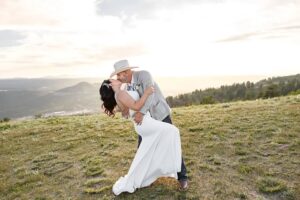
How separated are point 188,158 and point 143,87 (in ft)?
17.6

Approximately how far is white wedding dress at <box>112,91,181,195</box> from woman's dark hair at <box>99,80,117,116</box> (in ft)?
2.02

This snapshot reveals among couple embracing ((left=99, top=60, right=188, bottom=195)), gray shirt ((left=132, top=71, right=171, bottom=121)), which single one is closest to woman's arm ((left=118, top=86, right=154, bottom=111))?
couple embracing ((left=99, top=60, right=188, bottom=195))

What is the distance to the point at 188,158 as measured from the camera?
13.9 m

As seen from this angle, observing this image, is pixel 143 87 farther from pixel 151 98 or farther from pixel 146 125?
pixel 146 125

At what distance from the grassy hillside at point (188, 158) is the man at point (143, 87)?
6.49ft

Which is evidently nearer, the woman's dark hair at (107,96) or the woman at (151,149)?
the woman's dark hair at (107,96)

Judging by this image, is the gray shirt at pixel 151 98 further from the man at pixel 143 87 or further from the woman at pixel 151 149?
the woman at pixel 151 149

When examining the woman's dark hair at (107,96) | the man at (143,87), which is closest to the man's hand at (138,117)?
the man at (143,87)

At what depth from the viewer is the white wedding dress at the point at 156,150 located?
403 inches

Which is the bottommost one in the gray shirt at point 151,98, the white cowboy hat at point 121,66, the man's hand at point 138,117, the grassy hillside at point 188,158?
the grassy hillside at point 188,158

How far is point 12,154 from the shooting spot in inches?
708

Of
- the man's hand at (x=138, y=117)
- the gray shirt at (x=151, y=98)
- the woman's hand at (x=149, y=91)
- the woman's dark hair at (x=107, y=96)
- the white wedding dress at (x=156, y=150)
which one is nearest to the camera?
the woman's hand at (x=149, y=91)

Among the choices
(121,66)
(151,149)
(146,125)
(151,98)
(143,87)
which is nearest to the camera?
(121,66)

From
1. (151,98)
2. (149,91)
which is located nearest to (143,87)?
(149,91)
